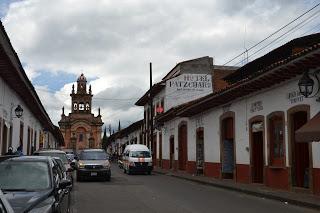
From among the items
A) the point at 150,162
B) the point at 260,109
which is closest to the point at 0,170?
the point at 260,109

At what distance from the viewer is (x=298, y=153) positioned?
1953cm

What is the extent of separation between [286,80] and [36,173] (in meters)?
12.8

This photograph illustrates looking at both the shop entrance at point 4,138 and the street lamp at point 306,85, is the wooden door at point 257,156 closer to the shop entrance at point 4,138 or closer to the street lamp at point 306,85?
the street lamp at point 306,85

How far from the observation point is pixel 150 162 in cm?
3628

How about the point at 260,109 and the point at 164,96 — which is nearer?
the point at 260,109

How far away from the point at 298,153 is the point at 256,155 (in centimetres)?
439

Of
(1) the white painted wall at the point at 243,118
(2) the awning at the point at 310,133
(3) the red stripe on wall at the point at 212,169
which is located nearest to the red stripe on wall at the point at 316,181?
(1) the white painted wall at the point at 243,118

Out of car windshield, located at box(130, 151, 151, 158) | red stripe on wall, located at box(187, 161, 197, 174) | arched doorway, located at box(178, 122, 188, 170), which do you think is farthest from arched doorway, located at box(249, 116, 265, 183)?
car windshield, located at box(130, 151, 151, 158)

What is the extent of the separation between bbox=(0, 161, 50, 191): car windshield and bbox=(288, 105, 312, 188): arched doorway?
11.9 meters

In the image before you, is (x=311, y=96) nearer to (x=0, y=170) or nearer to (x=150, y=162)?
(x=0, y=170)

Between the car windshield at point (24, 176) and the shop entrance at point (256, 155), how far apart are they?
1513 cm

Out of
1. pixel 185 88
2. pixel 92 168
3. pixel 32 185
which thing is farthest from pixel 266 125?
pixel 185 88

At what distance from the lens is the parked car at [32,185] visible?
7.62m

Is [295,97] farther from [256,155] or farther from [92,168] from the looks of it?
[92,168]
